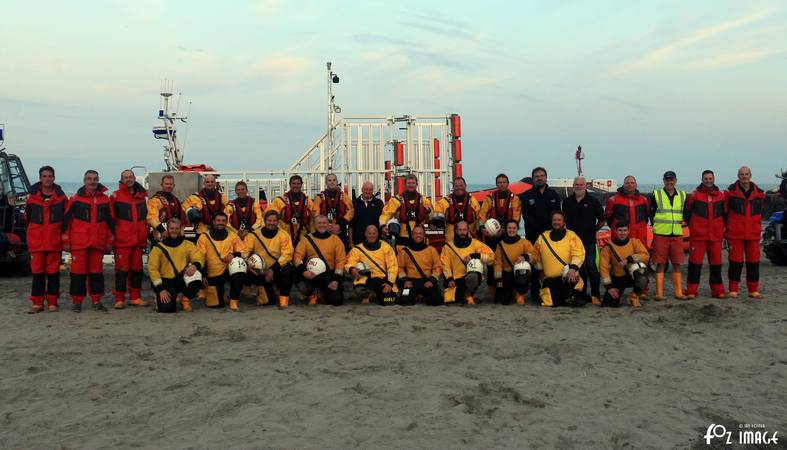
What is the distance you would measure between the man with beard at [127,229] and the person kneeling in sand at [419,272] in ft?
11.1

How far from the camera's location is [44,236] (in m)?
7.23

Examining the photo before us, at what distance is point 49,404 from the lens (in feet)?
13.5

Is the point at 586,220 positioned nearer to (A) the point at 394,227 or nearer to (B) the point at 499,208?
(B) the point at 499,208

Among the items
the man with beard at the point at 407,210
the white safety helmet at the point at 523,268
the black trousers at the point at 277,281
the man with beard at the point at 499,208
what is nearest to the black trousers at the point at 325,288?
the black trousers at the point at 277,281

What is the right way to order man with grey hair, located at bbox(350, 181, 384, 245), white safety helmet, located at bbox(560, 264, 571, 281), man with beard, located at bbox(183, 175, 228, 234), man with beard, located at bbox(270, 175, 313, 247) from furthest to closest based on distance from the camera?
man with grey hair, located at bbox(350, 181, 384, 245) → man with beard, located at bbox(270, 175, 313, 247) → man with beard, located at bbox(183, 175, 228, 234) → white safety helmet, located at bbox(560, 264, 571, 281)

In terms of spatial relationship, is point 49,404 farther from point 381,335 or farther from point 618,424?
point 618,424

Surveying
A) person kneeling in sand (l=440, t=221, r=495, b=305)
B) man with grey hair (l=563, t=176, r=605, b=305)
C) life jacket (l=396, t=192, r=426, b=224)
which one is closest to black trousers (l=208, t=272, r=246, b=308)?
life jacket (l=396, t=192, r=426, b=224)

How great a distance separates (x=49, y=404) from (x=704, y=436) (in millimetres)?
4307

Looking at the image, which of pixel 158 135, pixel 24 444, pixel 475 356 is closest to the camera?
pixel 24 444

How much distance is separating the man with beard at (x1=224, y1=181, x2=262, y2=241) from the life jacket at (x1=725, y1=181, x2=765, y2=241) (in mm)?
6346

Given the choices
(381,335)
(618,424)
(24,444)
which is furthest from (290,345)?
(618,424)

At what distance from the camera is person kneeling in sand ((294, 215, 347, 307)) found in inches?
299

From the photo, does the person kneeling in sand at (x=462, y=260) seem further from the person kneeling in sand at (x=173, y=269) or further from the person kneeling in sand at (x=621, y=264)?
the person kneeling in sand at (x=173, y=269)

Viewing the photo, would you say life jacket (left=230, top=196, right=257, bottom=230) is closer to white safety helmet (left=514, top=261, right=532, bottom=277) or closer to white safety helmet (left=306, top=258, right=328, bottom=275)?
white safety helmet (left=306, top=258, right=328, bottom=275)
